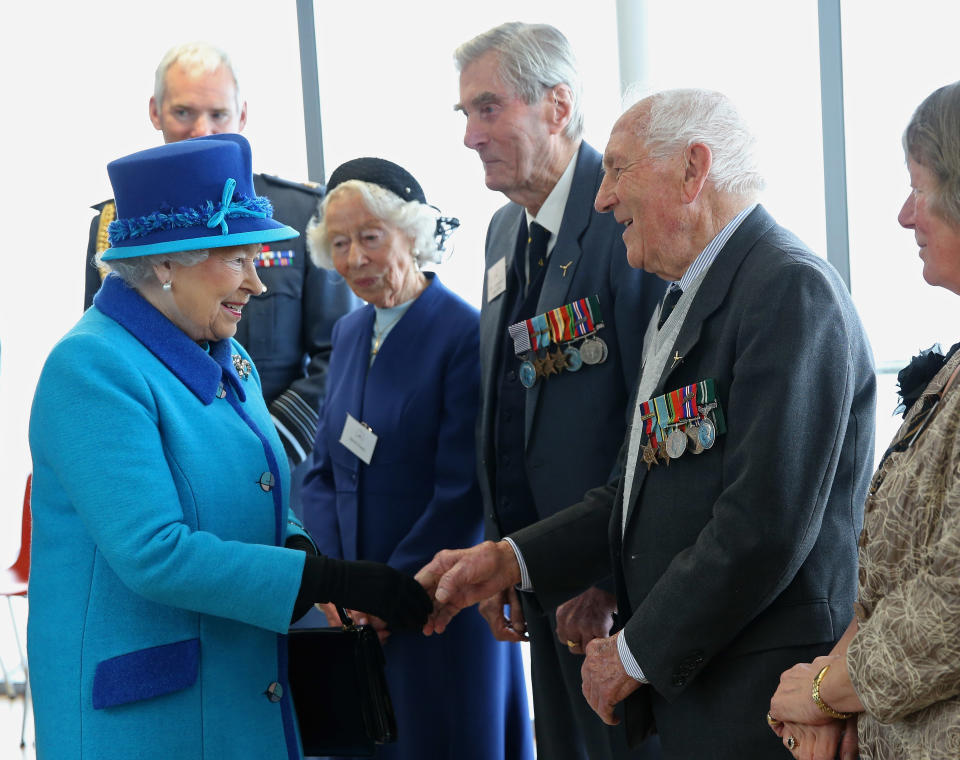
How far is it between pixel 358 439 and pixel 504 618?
0.61 metres

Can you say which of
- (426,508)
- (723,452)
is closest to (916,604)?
(723,452)

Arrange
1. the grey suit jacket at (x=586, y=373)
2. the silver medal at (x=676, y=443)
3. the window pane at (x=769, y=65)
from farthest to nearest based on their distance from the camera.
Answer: the window pane at (x=769, y=65) → the grey suit jacket at (x=586, y=373) → the silver medal at (x=676, y=443)

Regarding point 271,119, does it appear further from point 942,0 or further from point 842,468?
point 842,468

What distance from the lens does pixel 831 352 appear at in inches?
60.7

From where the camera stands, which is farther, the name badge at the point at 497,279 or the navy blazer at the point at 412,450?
the navy blazer at the point at 412,450

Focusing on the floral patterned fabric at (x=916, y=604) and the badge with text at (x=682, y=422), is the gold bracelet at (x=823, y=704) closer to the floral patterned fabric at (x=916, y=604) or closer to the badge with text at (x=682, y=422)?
the floral patterned fabric at (x=916, y=604)

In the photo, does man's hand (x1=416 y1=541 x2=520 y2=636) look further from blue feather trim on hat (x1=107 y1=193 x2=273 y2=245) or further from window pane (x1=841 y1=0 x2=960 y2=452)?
window pane (x1=841 y1=0 x2=960 y2=452)

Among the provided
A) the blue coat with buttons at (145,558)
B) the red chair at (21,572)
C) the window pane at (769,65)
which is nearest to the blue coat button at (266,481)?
the blue coat with buttons at (145,558)

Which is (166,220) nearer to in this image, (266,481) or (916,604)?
(266,481)

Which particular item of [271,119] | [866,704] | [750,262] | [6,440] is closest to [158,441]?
[750,262]

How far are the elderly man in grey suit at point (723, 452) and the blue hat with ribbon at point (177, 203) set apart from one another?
67cm

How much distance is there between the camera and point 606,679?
1.72 meters

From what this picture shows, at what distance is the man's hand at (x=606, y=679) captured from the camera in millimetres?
1702

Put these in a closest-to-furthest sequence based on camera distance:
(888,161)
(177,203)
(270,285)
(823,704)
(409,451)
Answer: (823,704), (177,203), (409,451), (270,285), (888,161)
